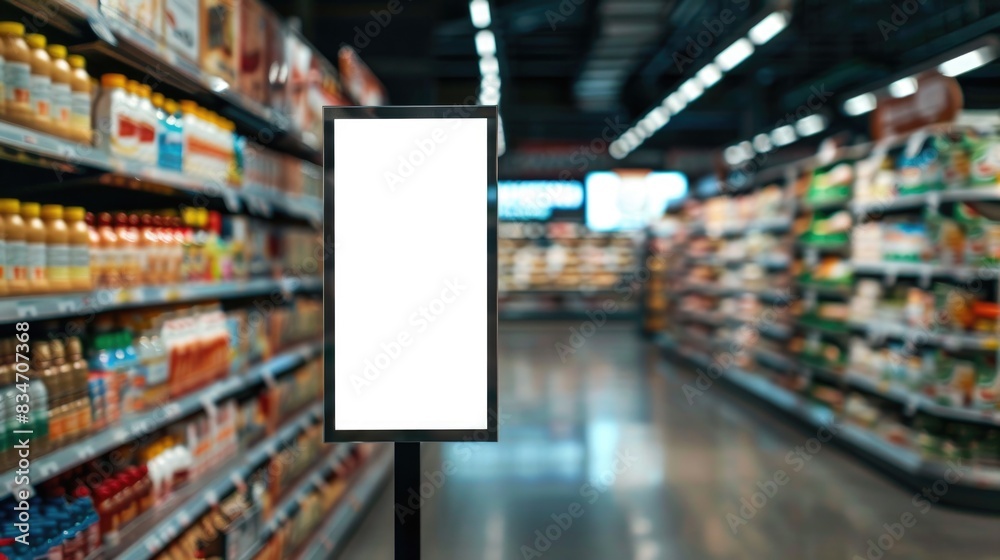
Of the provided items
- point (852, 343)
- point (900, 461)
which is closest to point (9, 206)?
point (900, 461)

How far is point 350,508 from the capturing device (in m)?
4.46

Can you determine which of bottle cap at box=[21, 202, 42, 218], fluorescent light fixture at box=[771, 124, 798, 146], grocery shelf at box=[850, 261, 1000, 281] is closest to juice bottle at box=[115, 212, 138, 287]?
bottle cap at box=[21, 202, 42, 218]

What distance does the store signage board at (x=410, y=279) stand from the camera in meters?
1.67

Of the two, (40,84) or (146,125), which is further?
(146,125)

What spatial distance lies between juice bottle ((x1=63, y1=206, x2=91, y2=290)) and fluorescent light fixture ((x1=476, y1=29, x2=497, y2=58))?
6.83 meters

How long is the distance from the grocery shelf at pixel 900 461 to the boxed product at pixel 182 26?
4.95 m

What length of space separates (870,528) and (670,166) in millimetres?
16056

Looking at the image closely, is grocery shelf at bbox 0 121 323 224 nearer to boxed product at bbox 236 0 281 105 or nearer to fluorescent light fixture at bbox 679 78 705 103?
boxed product at bbox 236 0 281 105

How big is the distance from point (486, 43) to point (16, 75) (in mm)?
7461

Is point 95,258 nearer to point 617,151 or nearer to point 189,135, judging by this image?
point 189,135

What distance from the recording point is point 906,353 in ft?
18.7

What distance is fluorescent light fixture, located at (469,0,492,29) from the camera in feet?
24.5

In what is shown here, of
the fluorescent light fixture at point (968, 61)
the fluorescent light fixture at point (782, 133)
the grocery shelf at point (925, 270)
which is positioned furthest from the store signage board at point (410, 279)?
the fluorescent light fixture at point (782, 133)

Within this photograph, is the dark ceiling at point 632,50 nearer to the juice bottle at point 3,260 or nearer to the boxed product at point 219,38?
the boxed product at point 219,38
